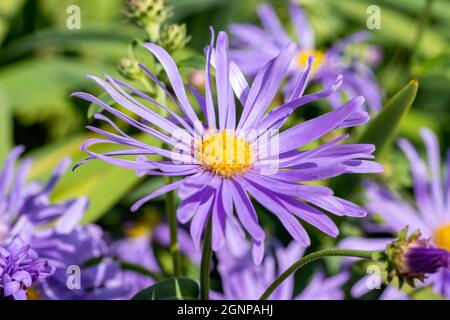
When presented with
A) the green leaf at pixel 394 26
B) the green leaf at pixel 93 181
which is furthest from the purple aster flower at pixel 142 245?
the green leaf at pixel 394 26

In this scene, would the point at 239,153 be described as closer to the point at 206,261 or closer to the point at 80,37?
the point at 206,261

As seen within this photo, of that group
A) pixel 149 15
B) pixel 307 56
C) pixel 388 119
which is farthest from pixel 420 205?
pixel 149 15

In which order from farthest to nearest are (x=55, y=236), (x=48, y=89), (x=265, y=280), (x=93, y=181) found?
(x=48, y=89) < (x=93, y=181) < (x=265, y=280) < (x=55, y=236)

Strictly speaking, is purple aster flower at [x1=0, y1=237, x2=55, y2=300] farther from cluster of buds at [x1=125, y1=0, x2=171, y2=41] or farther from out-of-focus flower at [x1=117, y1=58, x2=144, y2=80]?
cluster of buds at [x1=125, y1=0, x2=171, y2=41]

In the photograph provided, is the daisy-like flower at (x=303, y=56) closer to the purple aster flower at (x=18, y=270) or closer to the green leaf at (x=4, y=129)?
the green leaf at (x=4, y=129)

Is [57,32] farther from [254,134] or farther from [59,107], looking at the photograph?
[254,134]

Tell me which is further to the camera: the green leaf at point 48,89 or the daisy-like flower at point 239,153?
the green leaf at point 48,89
